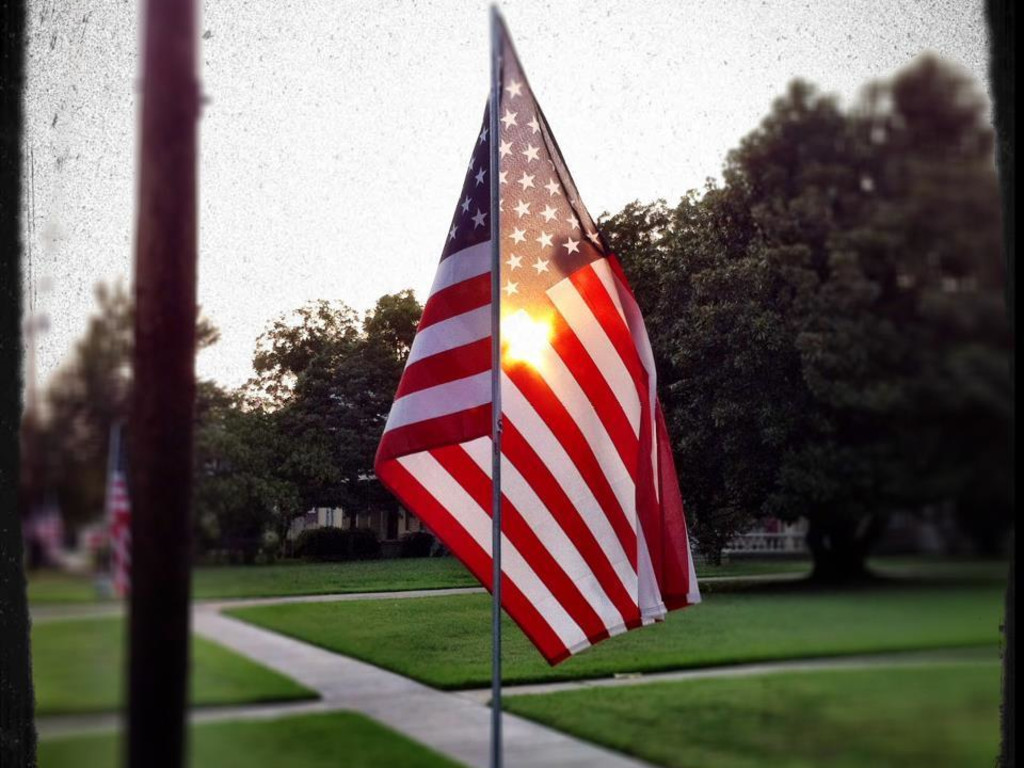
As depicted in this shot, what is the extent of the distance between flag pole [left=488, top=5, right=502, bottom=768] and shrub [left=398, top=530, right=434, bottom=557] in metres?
2.37

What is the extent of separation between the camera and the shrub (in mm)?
6438

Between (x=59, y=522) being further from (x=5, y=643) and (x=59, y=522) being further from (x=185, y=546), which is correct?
(x=185, y=546)

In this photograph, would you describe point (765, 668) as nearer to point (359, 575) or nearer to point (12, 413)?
point (359, 575)

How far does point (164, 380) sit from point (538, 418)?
5.83ft

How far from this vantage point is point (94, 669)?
389 centimetres

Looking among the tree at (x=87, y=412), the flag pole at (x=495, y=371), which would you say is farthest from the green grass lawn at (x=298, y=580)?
the flag pole at (x=495, y=371)

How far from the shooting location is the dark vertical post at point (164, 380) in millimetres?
2740

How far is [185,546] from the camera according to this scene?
2805 millimetres

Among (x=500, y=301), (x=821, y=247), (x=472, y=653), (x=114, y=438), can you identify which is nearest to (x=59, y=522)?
(x=114, y=438)

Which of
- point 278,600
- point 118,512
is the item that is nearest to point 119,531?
point 118,512

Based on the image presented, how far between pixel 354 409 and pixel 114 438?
2421mm

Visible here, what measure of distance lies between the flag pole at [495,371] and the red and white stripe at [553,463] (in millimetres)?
105
